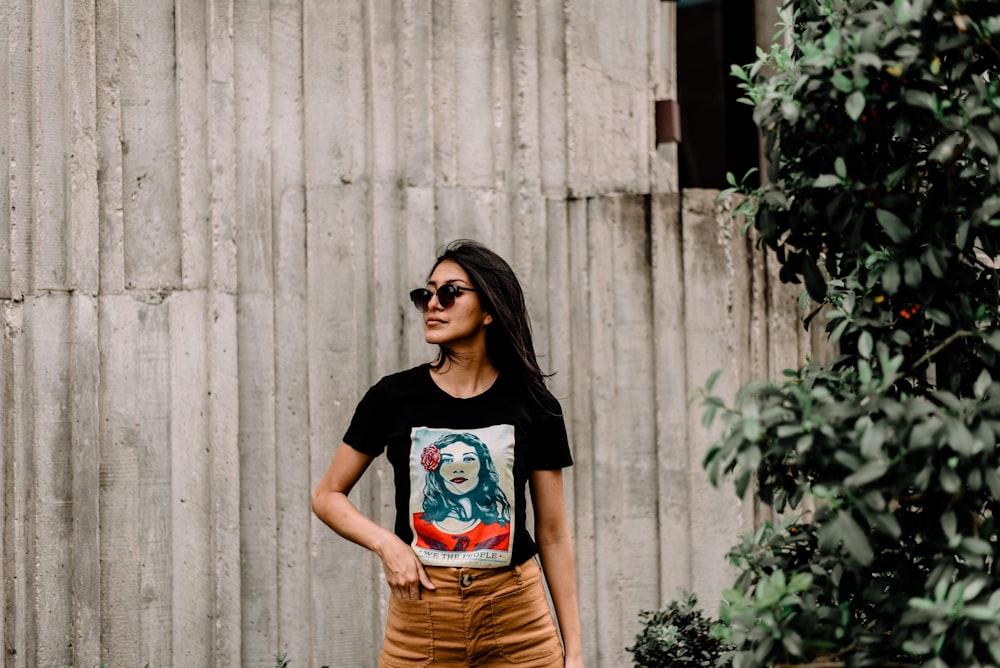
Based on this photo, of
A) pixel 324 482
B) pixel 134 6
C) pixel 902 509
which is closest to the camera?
pixel 902 509

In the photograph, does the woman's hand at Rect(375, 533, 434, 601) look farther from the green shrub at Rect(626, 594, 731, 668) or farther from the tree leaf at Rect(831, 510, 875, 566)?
the green shrub at Rect(626, 594, 731, 668)

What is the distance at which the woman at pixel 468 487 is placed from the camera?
300 cm

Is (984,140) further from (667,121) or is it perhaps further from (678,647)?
(667,121)

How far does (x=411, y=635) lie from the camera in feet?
9.96

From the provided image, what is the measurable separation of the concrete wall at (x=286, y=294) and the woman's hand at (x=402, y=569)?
1505mm

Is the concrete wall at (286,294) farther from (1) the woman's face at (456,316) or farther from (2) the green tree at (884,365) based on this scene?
(2) the green tree at (884,365)

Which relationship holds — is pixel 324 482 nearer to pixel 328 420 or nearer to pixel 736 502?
pixel 328 420

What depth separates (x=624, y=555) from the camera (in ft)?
15.4

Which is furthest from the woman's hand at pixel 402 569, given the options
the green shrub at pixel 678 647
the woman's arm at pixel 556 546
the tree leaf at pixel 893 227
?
the tree leaf at pixel 893 227

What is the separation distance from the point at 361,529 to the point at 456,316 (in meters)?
0.70

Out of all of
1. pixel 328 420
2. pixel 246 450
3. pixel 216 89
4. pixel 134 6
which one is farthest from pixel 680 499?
pixel 134 6

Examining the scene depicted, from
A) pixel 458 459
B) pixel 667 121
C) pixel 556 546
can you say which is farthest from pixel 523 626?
pixel 667 121

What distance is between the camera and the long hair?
3.06 metres

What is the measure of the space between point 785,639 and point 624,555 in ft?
7.85
